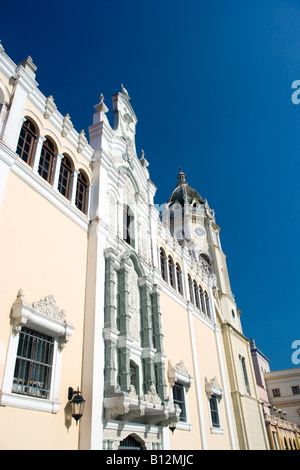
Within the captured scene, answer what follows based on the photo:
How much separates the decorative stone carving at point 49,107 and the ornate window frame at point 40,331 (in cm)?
611

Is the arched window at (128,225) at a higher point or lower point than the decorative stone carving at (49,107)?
lower

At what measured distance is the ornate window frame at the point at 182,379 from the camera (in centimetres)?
1489

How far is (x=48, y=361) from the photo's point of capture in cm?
920

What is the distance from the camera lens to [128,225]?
51.9 ft

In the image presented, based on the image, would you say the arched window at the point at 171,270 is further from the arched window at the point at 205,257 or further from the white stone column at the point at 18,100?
the white stone column at the point at 18,100

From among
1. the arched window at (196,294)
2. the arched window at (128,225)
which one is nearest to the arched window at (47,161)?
the arched window at (128,225)

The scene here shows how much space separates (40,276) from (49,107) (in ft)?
19.1

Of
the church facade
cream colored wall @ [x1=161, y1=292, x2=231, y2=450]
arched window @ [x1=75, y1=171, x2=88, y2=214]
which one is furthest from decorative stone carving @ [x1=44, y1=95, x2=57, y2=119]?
cream colored wall @ [x1=161, y1=292, x2=231, y2=450]

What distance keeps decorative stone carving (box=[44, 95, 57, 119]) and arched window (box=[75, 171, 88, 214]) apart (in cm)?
226

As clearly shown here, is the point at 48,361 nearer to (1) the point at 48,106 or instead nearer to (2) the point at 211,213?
(1) the point at 48,106

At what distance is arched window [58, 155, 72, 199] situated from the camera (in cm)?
1230

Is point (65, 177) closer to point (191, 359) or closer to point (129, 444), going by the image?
point (129, 444)

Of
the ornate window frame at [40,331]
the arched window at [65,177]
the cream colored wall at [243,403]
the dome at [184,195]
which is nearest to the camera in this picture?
the ornate window frame at [40,331]

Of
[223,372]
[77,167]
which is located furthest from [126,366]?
[223,372]
